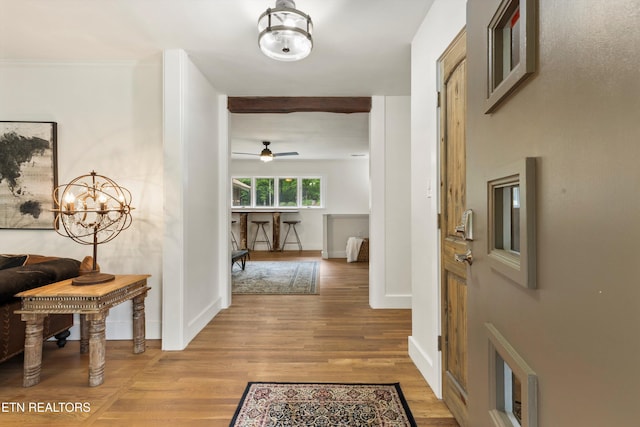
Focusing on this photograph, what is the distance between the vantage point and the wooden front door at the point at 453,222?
143 cm

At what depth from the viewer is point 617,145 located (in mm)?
313

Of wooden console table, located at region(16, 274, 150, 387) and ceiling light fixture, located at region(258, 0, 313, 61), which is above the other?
ceiling light fixture, located at region(258, 0, 313, 61)

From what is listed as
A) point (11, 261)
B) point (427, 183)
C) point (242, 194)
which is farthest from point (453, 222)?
point (242, 194)

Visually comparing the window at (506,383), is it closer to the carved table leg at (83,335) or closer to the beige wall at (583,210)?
the beige wall at (583,210)

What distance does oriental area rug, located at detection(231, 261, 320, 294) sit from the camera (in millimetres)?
4078

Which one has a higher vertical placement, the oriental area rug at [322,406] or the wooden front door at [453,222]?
the wooden front door at [453,222]

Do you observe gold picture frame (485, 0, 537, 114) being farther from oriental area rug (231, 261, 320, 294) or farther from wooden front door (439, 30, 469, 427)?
oriental area rug (231, 261, 320, 294)

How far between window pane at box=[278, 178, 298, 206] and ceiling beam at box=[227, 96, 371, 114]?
16.1 feet

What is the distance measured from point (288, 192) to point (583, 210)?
26.3 feet

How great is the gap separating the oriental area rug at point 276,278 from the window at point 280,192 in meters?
2.48

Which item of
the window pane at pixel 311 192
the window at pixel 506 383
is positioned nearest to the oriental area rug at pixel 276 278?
the window pane at pixel 311 192

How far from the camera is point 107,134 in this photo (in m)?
2.59

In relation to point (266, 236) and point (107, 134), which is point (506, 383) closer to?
point (107, 134)

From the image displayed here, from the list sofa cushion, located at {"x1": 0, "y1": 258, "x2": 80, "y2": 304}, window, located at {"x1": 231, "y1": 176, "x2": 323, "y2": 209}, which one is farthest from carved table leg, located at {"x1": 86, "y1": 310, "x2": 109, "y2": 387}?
window, located at {"x1": 231, "y1": 176, "x2": 323, "y2": 209}
